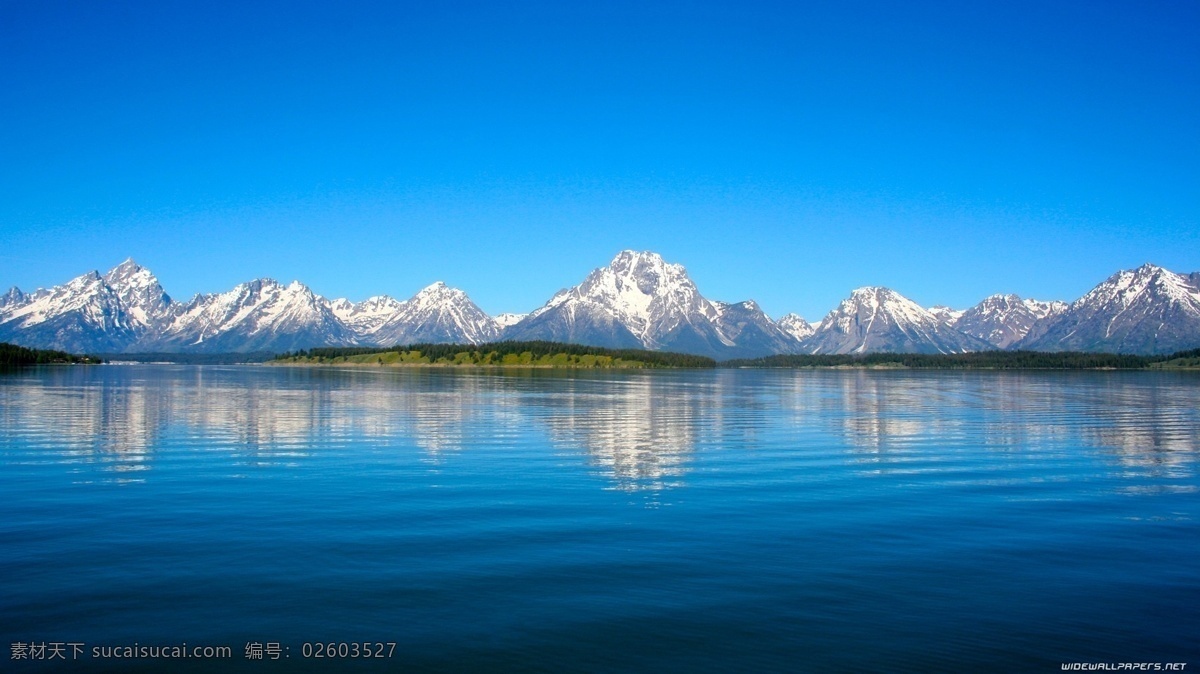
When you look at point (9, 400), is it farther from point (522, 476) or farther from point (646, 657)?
point (646, 657)

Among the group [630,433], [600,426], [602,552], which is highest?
[600,426]

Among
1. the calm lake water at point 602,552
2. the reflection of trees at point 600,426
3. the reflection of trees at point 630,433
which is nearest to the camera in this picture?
the calm lake water at point 602,552

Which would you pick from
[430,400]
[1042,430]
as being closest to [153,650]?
[1042,430]

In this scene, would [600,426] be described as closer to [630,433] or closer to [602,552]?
[630,433]

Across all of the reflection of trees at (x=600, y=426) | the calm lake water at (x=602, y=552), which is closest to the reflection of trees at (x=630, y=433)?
the reflection of trees at (x=600, y=426)

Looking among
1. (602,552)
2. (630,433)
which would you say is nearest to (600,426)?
(630,433)

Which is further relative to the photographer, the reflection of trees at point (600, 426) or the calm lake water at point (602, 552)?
the reflection of trees at point (600, 426)

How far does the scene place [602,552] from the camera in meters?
21.8

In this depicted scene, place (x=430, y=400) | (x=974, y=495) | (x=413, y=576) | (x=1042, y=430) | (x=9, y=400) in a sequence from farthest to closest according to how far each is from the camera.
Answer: (x=430, y=400) → (x=9, y=400) → (x=1042, y=430) → (x=974, y=495) → (x=413, y=576)

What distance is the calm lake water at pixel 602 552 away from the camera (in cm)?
1549

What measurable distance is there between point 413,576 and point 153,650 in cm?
575

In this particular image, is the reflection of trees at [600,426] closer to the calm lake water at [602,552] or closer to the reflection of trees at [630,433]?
the reflection of trees at [630,433]

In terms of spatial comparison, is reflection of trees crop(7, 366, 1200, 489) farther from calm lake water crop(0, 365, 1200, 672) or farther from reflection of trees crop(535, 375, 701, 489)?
calm lake water crop(0, 365, 1200, 672)

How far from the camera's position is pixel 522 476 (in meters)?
34.9
